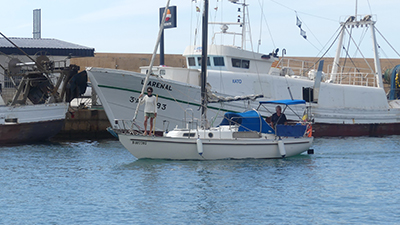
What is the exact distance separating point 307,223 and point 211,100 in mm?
11287

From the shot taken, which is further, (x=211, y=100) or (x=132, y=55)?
(x=132, y=55)

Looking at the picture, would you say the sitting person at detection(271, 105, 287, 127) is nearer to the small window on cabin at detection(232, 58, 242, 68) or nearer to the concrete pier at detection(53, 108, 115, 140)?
the small window on cabin at detection(232, 58, 242, 68)

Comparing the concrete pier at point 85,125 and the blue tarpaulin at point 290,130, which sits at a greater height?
the blue tarpaulin at point 290,130

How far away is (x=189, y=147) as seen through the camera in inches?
778

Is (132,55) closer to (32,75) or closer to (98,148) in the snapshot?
(32,75)

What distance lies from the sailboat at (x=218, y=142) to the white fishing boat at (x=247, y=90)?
104 inches

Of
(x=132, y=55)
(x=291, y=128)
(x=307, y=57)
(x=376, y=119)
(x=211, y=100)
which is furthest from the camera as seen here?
(x=307, y=57)

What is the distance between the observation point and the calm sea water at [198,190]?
43.8 feet

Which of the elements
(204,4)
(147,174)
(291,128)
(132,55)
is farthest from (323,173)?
(132,55)

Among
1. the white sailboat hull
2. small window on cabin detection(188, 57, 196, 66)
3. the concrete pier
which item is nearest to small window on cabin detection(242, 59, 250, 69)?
small window on cabin detection(188, 57, 196, 66)

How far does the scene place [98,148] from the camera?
26344 millimetres

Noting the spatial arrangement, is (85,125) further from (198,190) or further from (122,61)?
(198,190)

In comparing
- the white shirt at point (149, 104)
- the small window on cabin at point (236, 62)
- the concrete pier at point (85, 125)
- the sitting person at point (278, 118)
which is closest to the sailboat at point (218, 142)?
the sitting person at point (278, 118)

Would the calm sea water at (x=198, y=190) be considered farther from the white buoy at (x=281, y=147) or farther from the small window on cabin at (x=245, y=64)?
the small window on cabin at (x=245, y=64)
